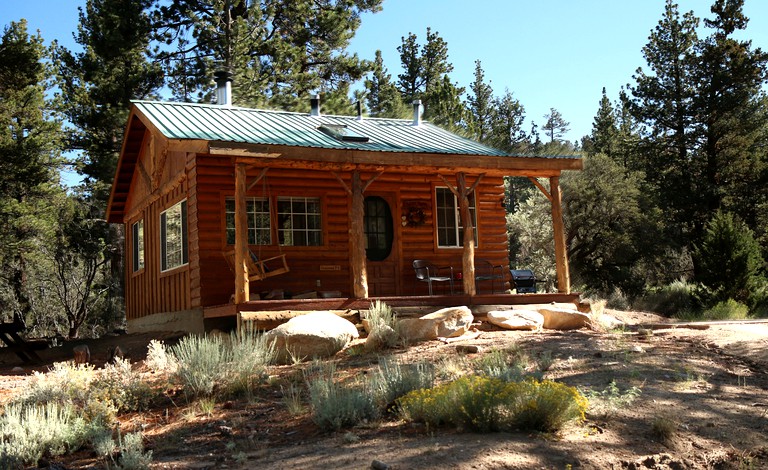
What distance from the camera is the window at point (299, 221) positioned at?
1448cm

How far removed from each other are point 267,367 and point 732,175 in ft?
74.0

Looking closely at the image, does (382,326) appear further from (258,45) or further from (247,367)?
(258,45)

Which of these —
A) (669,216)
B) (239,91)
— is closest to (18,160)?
(239,91)

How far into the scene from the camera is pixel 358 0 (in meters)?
26.4

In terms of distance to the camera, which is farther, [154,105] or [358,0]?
[358,0]

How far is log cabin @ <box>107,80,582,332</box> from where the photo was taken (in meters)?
12.8

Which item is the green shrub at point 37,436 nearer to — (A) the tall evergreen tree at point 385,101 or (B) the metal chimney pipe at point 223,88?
(B) the metal chimney pipe at point 223,88

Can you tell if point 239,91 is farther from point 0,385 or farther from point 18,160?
point 0,385

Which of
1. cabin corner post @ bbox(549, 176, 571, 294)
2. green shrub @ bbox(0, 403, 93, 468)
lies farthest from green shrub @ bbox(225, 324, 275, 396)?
cabin corner post @ bbox(549, 176, 571, 294)

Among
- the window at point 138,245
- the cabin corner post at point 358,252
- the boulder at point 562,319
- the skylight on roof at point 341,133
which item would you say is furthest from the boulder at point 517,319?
the window at point 138,245

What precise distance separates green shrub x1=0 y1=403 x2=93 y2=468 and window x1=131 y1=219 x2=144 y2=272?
10.1 metres

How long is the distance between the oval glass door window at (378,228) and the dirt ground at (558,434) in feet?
15.6

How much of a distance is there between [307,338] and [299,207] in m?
4.63

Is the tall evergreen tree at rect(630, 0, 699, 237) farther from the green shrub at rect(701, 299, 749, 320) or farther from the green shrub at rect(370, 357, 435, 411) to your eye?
the green shrub at rect(370, 357, 435, 411)
